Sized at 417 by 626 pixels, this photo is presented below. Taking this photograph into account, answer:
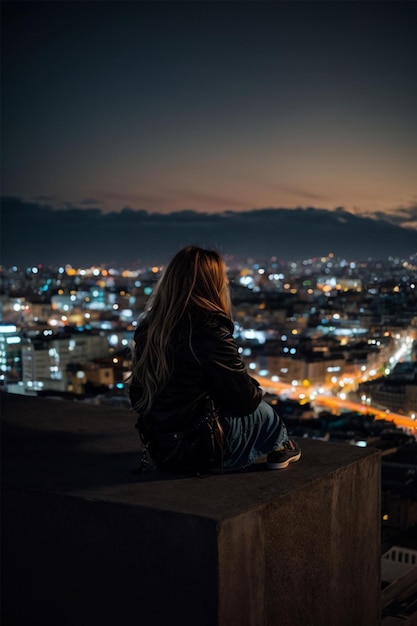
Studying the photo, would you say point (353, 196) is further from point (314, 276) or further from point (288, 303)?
point (288, 303)

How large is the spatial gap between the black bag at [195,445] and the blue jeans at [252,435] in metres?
0.04

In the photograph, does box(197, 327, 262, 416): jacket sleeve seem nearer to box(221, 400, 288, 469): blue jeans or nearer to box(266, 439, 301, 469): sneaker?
box(221, 400, 288, 469): blue jeans

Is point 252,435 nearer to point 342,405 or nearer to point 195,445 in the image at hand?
→ point 195,445

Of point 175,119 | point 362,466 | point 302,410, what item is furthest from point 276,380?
point 362,466

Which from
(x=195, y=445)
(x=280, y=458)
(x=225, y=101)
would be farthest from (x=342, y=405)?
(x=195, y=445)

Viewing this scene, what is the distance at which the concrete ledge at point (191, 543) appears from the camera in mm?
1434

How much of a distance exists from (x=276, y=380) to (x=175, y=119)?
7.19 meters

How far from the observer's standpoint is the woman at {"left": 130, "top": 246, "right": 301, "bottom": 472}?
1.66 m

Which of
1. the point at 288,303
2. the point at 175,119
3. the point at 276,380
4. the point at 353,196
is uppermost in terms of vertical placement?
the point at 175,119

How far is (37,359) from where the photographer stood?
489 inches

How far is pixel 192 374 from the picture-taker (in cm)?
167

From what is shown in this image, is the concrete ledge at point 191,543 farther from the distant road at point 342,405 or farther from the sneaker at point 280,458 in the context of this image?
the distant road at point 342,405

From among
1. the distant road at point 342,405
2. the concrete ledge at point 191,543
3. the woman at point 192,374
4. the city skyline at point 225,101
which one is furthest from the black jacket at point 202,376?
the distant road at point 342,405

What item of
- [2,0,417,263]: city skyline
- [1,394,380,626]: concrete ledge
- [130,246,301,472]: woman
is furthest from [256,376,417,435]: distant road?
[130,246,301,472]: woman
